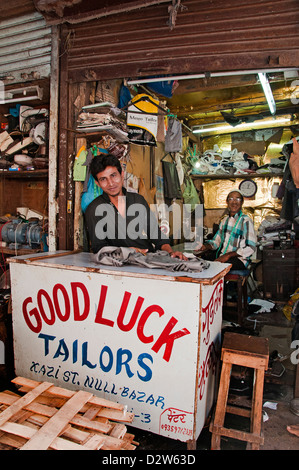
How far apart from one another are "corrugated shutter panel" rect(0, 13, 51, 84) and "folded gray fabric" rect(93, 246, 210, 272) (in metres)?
2.63

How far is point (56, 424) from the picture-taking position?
1.97 m

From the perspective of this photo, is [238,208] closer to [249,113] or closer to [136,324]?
[249,113]

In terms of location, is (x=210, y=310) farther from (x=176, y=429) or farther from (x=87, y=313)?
(x=87, y=313)

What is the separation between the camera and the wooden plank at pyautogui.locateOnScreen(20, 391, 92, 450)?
1.82m

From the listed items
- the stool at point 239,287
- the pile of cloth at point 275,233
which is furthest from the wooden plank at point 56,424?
the pile of cloth at point 275,233

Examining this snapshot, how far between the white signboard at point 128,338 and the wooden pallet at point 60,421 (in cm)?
23

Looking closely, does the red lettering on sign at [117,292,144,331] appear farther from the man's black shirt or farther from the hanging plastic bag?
the hanging plastic bag

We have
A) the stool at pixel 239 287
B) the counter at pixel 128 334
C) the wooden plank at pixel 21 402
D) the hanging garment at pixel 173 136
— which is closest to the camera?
the wooden plank at pixel 21 402

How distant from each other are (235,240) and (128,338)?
144 inches

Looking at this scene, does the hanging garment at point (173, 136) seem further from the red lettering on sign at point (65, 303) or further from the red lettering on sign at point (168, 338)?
the red lettering on sign at point (168, 338)

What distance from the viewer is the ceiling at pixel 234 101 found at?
13.5 ft

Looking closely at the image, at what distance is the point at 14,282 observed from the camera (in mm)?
2908

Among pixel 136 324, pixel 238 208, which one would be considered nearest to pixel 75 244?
pixel 136 324

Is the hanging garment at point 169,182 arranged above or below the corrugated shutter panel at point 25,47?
below
